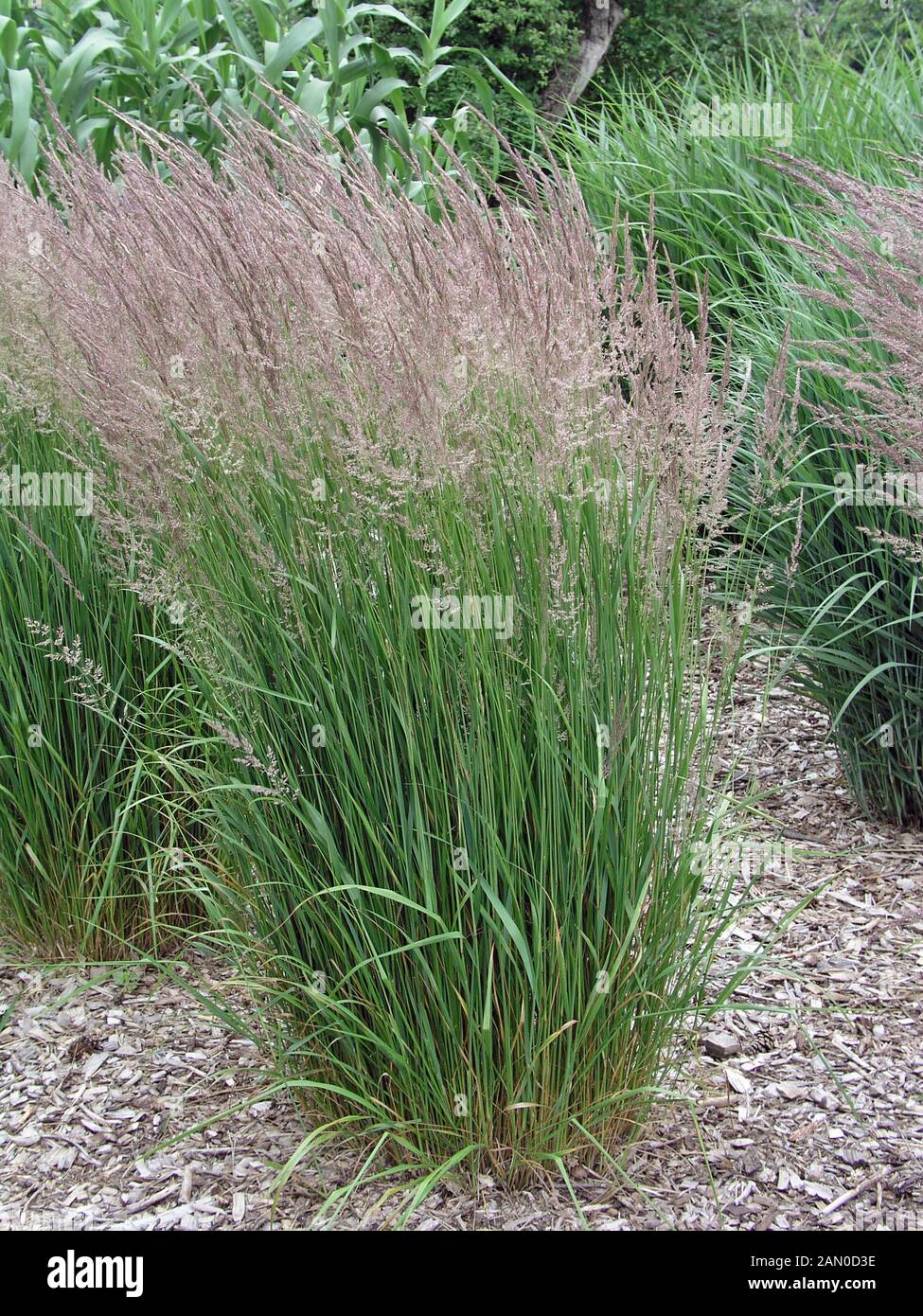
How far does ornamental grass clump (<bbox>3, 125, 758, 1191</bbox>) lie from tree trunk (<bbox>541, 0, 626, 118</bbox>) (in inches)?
469

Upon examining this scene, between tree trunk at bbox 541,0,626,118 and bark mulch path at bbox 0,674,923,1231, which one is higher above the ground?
tree trunk at bbox 541,0,626,118

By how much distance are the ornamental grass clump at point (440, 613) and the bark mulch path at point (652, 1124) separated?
12cm

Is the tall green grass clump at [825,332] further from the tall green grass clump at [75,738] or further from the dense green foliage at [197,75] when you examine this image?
the tall green grass clump at [75,738]

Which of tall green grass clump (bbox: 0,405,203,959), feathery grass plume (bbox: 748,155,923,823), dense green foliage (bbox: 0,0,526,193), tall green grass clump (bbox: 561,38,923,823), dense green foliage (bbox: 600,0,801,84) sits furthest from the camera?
dense green foliage (bbox: 600,0,801,84)

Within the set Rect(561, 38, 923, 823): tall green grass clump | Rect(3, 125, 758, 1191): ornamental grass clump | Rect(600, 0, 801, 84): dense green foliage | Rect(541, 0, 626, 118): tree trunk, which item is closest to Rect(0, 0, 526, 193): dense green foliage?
Rect(561, 38, 923, 823): tall green grass clump

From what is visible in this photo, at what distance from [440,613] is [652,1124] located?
1087 mm

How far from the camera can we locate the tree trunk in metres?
13.0

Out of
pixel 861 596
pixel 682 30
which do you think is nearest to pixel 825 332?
pixel 861 596

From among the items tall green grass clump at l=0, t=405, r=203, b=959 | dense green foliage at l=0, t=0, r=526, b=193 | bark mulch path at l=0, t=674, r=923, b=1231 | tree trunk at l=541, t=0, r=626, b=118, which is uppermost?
tree trunk at l=541, t=0, r=626, b=118

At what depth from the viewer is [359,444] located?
6.04ft

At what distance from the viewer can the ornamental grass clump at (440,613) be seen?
1967 millimetres

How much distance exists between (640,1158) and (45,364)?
204cm

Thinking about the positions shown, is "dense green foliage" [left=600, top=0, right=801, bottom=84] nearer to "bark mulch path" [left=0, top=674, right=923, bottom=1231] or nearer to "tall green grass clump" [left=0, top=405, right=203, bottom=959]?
"tall green grass clump" [left=0, top=405, right=203, bottom=959]

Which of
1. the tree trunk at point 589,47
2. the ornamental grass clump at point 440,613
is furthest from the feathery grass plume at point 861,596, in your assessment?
the tree trunk at point 589,47
